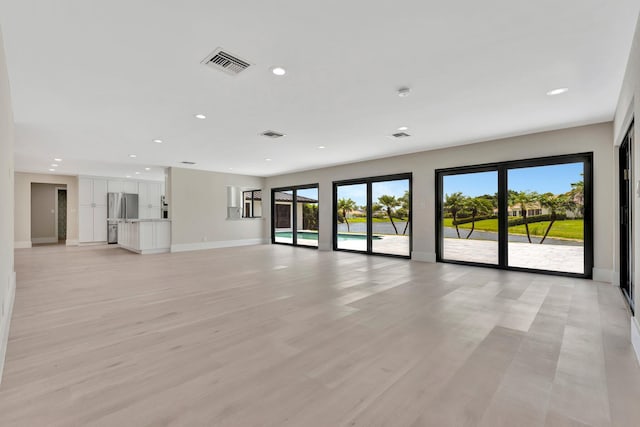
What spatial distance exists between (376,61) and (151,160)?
6942 mm

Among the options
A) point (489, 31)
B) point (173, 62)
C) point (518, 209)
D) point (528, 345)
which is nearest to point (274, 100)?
point (173, 62)

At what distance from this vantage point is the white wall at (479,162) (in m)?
4.66

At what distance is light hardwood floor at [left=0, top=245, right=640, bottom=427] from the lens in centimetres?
161

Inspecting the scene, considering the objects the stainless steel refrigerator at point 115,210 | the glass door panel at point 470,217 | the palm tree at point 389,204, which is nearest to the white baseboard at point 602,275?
the glass door panel at point 470,217

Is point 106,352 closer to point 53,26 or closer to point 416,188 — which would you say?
point 53,26

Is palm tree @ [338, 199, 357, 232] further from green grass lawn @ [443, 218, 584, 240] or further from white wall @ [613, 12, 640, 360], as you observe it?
white wall @ [613, 12, 640, 360]

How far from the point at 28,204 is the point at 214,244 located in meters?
6.27

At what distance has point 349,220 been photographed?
8.65 meters

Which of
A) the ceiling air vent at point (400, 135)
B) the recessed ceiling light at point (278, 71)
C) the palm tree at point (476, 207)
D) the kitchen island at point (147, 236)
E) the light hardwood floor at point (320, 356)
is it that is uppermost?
the recessed ceiling light at point (278, 71)

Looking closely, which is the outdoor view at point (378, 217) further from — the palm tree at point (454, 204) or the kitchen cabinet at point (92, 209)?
the kitchen cabinet at point (92, 209)

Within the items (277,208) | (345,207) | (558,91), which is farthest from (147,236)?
(558,91)

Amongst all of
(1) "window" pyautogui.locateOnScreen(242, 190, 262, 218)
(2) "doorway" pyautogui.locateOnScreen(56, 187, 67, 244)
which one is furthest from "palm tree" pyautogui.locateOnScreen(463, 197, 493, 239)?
(2) "doorway" pyautogui.locateOnScreen(56, 187, 67, 244)

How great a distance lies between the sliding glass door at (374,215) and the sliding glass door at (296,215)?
1016mm

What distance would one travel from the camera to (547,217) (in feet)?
17.6
